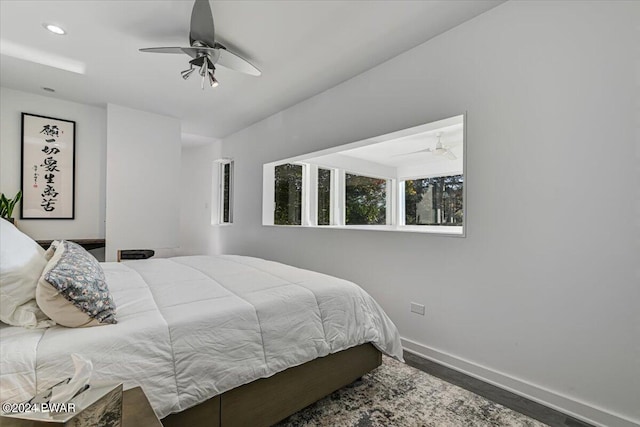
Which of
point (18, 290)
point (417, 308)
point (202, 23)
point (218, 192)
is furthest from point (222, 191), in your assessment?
point (18, 290)

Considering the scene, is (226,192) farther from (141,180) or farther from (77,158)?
(77,158)

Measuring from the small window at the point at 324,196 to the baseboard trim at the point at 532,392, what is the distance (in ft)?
10.3

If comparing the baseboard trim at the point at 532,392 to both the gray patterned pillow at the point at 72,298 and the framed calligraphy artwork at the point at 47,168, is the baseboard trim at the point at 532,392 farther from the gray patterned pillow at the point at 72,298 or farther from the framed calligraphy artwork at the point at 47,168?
the framed calligraphy artwork at the point at 47,168

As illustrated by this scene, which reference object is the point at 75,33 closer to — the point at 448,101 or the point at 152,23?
the point at 152,23

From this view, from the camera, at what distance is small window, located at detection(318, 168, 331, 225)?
5.26 metres

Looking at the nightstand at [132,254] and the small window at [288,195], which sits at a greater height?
the small window at [288,195]

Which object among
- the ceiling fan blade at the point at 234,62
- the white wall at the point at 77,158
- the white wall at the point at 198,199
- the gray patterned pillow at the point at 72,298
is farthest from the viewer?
the white wall at the point at 198,199

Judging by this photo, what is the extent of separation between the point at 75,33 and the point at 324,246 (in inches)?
118

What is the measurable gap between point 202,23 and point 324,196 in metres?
3.57

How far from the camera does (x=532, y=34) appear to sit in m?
1.90

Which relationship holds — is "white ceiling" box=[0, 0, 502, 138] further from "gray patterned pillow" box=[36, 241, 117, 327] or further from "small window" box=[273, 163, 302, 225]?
"gray patterned pillow" box=[36, 241, 117, 327]

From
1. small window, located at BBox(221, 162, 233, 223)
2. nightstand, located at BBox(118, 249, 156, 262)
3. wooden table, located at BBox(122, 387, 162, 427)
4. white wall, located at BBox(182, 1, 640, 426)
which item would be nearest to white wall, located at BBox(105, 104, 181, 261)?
nightstand, located at BBox(118, 249, 156, 262)

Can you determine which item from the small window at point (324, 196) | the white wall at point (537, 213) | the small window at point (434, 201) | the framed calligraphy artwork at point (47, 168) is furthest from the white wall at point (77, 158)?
the small window at point (434, 201)

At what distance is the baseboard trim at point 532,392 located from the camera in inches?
62.5
